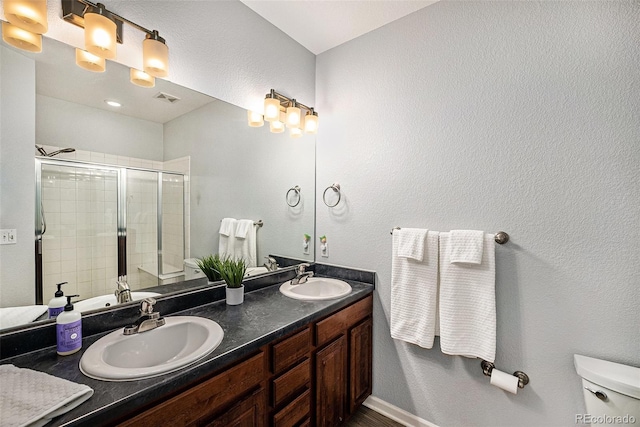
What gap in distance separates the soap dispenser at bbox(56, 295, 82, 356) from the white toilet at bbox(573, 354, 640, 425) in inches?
81.6

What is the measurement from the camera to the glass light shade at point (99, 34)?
108 cm

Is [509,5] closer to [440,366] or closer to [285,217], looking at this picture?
[285,217]

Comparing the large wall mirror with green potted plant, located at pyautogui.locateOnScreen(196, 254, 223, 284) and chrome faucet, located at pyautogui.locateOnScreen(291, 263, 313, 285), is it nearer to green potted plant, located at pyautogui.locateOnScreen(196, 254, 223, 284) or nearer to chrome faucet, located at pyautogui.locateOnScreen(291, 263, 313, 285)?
green potted plant, located at pyautogui.locateOnScreen(196, 254, 223, 284)

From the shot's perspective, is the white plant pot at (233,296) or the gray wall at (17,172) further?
the white plant pot at (233,296)

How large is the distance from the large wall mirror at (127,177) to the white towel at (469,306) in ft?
3.94

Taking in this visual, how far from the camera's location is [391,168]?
1.86 meters

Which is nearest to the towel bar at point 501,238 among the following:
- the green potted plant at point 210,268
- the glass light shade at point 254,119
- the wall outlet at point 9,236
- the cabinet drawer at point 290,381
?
the cabinet drawer at point 290,381

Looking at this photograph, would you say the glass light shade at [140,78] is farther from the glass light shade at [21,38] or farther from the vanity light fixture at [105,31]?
the glass light shade at [21,38]

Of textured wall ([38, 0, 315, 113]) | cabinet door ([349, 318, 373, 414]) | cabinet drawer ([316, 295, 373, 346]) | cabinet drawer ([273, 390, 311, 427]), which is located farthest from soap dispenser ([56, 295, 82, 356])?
cabinet door ([349, 318, 373, 414])

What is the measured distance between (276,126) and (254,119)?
0.19 metres

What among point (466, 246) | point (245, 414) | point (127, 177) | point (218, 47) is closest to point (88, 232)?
point (127, 177)

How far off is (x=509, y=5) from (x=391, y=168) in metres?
1.05

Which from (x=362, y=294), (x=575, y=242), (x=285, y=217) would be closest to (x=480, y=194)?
(x=575, y=242)

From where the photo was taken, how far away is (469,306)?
149 cm
